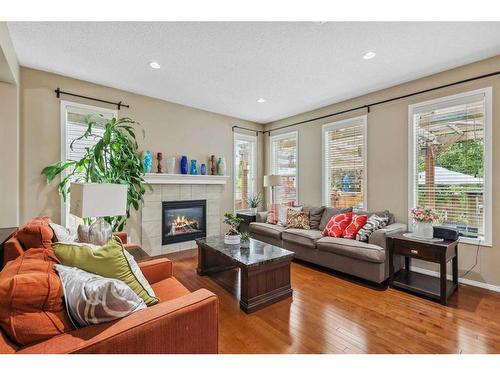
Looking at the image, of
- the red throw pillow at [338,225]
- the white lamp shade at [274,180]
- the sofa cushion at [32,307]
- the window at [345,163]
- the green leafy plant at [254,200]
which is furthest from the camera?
the green leafy plant at [254,200]

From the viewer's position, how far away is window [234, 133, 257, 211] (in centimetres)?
534

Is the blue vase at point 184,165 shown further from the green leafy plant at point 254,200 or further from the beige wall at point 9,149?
the beige wall at point 9,149

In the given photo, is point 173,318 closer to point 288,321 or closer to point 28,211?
point 288,321

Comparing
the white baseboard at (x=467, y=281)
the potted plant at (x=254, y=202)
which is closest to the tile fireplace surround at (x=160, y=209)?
the potted plant at (x=254, y=202)

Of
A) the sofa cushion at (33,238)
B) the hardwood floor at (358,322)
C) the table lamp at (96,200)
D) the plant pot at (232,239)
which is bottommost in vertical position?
the hardwood floor at (358,322)

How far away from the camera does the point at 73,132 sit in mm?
3453

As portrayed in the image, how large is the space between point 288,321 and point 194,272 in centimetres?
164

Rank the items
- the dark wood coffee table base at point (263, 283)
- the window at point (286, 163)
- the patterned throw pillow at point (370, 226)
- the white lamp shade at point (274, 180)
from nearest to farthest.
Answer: the dark wood coffee table base at point (263, 283), the patterned throw pillow at point (370, 226), the white lamp shade at point (274, 180), the window at point (286, 163)

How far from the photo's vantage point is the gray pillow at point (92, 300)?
1.07 m

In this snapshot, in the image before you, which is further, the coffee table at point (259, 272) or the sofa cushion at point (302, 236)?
the sofa cushion at point (302, 236)

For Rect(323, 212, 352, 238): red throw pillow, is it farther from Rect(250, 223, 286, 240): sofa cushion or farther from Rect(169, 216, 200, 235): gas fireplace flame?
Rect(169, 216, 200, 235): gas fireplace flame

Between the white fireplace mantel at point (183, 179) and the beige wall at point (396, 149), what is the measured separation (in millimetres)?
1788

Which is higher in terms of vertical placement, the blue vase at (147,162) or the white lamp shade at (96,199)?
the blue vase at (147,162)

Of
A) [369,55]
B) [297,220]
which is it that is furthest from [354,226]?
[369,55]
